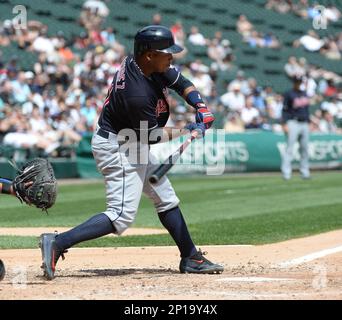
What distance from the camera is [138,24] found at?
→ 21.1m

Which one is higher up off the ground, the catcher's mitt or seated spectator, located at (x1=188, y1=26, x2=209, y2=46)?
seated spectator, located at (x1=188, y1=26, x2=209, y2=46)

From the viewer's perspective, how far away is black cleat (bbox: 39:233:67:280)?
218 inches

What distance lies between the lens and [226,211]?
1071 cm

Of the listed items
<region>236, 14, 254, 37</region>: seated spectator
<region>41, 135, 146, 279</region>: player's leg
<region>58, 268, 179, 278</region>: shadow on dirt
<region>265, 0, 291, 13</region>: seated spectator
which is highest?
<region>265, 0, 291, 13</region>: seated spectator

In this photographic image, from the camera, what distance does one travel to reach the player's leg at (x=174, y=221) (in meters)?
5.88

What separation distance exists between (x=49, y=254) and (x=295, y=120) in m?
11.3

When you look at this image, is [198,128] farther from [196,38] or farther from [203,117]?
[196,38]

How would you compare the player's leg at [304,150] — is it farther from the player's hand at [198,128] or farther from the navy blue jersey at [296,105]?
the player's hand at [198,128]

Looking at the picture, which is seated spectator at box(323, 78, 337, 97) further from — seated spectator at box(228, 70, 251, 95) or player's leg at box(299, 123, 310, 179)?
player's leg at box(299, 123, 310, 179)

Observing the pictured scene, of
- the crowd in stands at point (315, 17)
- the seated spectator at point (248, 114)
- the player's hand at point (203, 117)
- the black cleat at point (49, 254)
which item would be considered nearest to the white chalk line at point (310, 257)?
the player's hand at point (203, 117)

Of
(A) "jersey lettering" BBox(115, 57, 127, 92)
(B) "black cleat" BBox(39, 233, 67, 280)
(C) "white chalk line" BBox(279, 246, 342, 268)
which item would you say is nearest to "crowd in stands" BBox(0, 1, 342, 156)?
(C) "white chalk line" BBox(279, 246, 342, 268)

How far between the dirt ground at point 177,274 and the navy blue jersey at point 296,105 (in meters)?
8.37

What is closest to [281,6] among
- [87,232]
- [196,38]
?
[196,38]
